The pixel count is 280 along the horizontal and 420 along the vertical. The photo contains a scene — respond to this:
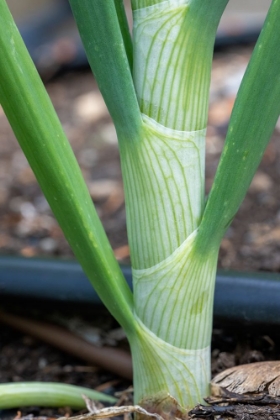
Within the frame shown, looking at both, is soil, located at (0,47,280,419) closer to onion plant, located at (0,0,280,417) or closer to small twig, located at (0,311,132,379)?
small twig, located at (0,311,132,379)

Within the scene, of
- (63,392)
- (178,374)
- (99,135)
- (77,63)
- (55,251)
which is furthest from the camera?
(77,63)

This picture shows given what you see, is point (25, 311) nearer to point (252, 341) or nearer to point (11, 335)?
point (11, 335)

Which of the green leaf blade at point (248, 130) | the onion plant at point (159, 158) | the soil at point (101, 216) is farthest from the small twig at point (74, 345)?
the green leaf blade at point (248, 130)

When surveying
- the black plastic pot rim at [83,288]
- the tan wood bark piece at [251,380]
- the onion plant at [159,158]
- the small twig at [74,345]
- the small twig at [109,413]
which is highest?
the onion plant at [159,158]

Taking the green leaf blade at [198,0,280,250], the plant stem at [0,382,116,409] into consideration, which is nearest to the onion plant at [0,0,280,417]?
the green leaf blade at [198,0,280,250]

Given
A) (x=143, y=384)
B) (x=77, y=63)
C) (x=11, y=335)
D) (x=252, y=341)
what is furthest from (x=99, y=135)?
(x=143, y=384)

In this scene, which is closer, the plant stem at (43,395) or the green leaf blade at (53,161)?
the green leaf blade at (53,161)

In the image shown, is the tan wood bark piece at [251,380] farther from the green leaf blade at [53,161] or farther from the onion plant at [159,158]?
the green leaf blade at [53,161]

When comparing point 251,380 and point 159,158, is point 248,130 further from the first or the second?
point 251,380
